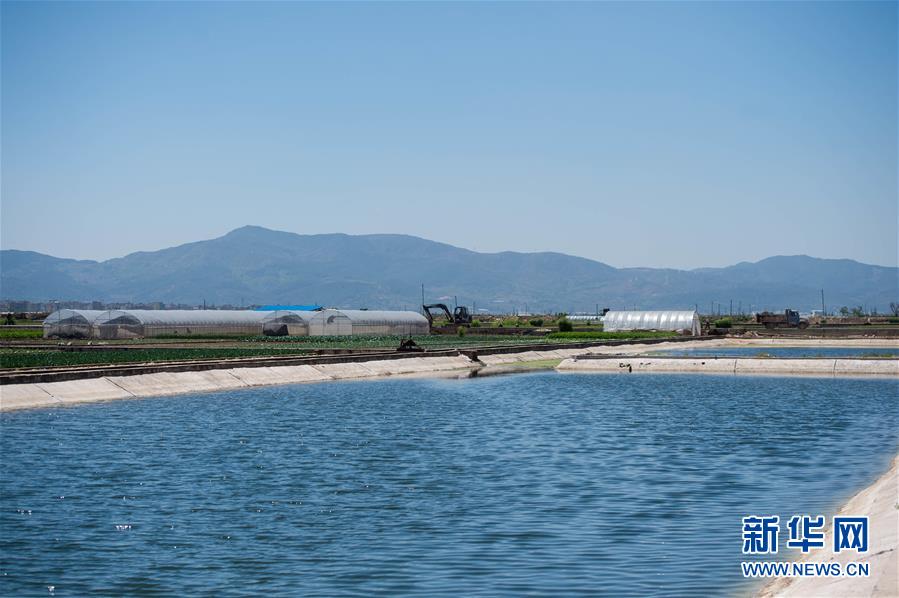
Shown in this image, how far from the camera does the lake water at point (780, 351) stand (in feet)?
290

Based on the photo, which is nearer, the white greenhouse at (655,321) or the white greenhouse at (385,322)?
the white greenhouse at (385,322)

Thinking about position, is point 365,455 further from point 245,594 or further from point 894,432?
point 894,432

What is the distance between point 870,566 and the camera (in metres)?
13.2

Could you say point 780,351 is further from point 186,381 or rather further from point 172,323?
point 186,381

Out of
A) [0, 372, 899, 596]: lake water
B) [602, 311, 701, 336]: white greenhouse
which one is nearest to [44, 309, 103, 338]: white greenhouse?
[0, 372, 899, 596]: lake water

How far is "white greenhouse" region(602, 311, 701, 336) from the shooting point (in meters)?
126

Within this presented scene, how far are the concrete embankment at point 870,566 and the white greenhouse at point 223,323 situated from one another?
91337 millimetres

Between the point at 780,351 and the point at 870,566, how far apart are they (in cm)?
8839

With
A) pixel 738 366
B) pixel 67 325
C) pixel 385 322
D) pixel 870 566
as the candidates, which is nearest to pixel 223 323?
pixel 67 325

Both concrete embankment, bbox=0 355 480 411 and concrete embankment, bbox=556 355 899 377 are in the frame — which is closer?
concrete embankment, bbox=0 355 480 411

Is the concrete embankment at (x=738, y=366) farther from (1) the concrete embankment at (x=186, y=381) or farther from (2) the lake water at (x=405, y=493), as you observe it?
(2) the lake water at (x=405, y=493)

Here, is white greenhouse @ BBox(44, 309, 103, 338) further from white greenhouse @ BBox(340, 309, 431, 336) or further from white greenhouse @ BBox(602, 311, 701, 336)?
white greenhouse @ BBox(602, 311, 701, 336)

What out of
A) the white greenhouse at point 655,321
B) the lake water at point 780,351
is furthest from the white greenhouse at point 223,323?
the lake water at point 780,351

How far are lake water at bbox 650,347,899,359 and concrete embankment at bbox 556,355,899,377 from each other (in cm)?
→ 1590
